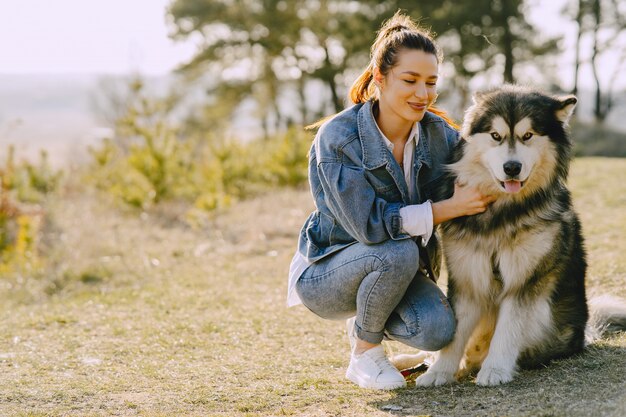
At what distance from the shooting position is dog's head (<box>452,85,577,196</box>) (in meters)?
3.02

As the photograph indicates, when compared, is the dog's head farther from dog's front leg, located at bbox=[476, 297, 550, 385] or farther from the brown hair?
dog's front leg, located at bbox=[476, 297, 550, 385]

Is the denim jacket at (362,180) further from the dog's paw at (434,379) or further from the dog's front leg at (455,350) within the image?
the dog's paw at (434,379)

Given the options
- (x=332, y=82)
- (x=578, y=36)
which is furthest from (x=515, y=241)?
(x=578, y=36)

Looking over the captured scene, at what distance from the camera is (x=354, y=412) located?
9.59ft

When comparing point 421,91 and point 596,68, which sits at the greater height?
point 596,68

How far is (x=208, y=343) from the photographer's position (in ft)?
14.0

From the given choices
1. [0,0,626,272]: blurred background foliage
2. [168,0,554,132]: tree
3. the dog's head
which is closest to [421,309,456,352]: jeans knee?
the dog's head

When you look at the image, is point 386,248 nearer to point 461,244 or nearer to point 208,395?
point 461,244

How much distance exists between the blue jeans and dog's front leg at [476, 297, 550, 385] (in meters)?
0.22

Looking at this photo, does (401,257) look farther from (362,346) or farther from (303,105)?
(303,105)

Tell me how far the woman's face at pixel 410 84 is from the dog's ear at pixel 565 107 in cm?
57

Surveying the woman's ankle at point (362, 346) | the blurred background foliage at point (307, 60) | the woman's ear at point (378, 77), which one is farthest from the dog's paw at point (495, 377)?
the blurred background foliage at point (307, 60)

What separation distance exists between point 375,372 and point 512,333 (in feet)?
2.17

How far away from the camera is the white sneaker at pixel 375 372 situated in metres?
3.21
